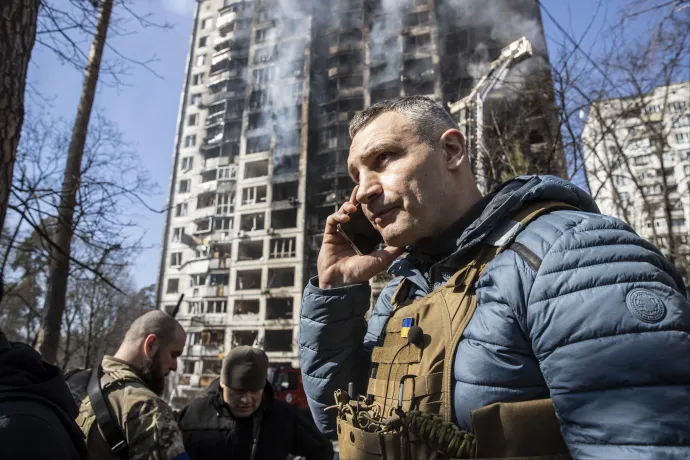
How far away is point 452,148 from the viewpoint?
65.1 inches

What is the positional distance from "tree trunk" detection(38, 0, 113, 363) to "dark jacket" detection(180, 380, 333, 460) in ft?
13.5

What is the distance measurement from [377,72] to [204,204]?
2857 centimetres

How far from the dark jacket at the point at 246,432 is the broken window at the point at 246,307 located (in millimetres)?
43273

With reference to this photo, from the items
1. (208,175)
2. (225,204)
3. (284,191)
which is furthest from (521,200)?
(208,175)

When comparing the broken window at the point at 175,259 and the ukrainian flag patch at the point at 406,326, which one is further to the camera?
the broken window at the point at 175,259

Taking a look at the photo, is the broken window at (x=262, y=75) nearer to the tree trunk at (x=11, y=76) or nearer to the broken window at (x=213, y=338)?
the broken window at (x=213, y=338)

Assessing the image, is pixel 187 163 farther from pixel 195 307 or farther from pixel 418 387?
pixel 418 387

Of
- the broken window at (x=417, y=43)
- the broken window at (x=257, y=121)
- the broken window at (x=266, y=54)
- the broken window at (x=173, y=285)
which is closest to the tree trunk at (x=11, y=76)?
the broken window at (x=417, y=43)

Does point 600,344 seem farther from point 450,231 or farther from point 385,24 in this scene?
point 385,24

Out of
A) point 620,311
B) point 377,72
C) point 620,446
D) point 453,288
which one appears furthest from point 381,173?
point 377,72

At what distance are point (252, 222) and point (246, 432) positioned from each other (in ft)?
163

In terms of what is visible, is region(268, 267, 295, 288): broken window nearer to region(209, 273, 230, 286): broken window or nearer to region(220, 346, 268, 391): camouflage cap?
region(209, 273, 230, 286): broken window

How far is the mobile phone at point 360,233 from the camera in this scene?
6.33 feet

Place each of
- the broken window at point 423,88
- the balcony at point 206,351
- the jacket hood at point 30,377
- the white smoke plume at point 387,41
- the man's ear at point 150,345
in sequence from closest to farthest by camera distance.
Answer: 1. the jacket hood at point 30,377
2. the man's ear at point 150,345
3. the balcony at point 206,351
4. the broken window at point 423,88
5. the white smoke plume at point 387,41
